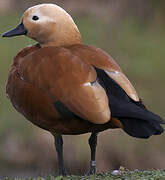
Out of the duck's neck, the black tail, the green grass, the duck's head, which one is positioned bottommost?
the green grass

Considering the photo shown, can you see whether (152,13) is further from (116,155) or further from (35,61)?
(35,61)

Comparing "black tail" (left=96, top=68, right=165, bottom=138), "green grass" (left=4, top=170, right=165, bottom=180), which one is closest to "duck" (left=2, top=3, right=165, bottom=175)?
"black tail" (left=96, top=68, right=165, bottom=138)

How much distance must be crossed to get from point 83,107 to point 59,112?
17 centimetres

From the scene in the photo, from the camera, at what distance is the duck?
3799 mm

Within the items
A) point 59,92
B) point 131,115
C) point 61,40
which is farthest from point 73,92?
point 61,40

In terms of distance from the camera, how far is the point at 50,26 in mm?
4305

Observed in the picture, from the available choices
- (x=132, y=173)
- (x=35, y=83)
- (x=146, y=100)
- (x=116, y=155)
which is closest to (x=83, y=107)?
(x=35, y=83)

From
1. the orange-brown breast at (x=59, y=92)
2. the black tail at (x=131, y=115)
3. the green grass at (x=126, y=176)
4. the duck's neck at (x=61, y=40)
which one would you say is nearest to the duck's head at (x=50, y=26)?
the duck's neck at (x=61, y=40)

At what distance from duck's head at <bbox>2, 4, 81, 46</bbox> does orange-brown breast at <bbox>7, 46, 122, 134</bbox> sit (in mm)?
206

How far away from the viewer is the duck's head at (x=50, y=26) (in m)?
4.30

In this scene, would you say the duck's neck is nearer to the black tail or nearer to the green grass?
the black tail

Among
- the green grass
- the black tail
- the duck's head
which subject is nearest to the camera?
the black tail

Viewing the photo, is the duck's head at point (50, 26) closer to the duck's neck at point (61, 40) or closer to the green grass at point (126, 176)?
the duck's neck at point (61, 40)

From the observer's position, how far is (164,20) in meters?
10.7
